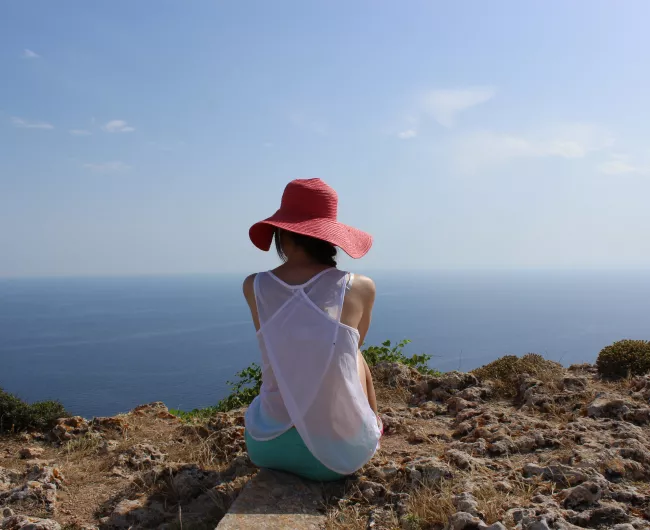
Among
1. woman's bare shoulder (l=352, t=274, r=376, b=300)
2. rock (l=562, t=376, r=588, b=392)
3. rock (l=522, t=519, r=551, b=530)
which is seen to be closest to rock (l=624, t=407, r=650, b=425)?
rock (l=562, t=376, r=588, b=392)

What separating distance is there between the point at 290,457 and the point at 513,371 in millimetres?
4711

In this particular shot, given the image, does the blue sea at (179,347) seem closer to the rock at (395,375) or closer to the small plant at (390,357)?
the small plant at (390,357)

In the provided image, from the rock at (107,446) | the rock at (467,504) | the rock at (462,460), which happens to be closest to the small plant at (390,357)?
the rock at (107,446)

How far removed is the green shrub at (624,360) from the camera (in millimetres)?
7414

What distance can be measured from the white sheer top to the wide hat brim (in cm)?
24

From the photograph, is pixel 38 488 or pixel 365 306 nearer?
pixel 365 306

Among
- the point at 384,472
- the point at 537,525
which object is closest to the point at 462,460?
the point at 384,472

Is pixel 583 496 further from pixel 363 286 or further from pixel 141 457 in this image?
pixel 141 457

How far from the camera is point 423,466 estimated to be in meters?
3.98

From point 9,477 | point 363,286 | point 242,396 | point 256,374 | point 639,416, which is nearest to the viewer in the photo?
point 363,286

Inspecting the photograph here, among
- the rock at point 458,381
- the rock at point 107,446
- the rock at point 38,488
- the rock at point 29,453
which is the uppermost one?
the rock at point 458,381

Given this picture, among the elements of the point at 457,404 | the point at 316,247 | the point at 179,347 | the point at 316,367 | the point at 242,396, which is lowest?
the point at 179,347

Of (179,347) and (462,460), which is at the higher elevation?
(462,460)

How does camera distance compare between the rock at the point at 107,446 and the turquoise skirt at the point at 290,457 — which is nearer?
the turquoise skirt at the point at 290,457
